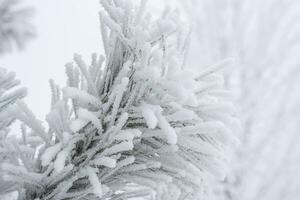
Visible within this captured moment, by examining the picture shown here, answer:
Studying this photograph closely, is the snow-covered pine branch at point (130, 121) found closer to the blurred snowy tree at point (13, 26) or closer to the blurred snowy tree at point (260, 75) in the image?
the blurred snowy tree at point (13, 26)

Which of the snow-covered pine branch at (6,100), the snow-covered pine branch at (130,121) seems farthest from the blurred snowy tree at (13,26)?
the snow-covered pine branch at (130,121)

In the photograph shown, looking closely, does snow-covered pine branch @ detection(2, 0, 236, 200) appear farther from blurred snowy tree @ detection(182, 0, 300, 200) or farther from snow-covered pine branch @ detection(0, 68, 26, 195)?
blurred snowy tree @ detection(182, 0, 300, 200)

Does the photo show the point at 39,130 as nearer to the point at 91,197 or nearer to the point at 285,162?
the point at 91,197

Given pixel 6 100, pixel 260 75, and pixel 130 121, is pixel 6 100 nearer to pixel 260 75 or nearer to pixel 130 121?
pixel 130 121

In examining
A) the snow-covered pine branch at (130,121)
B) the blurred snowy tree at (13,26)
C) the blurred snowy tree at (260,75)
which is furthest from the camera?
the blurred snowy tree at (260,75)

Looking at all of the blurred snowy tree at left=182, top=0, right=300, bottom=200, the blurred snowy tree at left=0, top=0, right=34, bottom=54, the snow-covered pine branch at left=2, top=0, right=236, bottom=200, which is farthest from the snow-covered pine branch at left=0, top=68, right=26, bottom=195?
the blurred snowy tree at left=182, top=0, right=300, bottom=200
